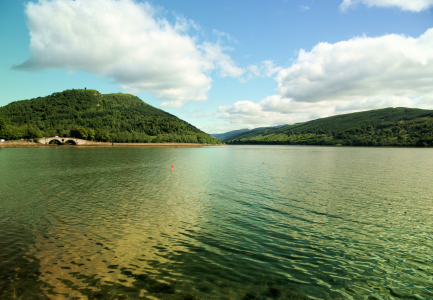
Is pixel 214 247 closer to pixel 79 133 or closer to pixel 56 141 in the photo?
pixel 79 133

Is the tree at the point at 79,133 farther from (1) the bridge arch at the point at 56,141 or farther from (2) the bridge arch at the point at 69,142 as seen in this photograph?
(1) the bridge arch at the point at 56,141

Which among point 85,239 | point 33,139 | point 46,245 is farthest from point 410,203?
point 33,139

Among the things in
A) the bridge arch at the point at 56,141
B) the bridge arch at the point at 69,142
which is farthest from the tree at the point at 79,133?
the bridge arch at the point at 56,141

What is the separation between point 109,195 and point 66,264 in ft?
44.9

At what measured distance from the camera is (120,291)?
7.73 m

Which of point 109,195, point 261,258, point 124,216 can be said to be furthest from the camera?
point 109,195

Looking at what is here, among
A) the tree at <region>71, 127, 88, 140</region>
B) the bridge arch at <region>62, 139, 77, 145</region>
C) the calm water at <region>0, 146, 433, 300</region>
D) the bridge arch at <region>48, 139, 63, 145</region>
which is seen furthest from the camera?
the tree at <region>71, 127, 88, 140</region>

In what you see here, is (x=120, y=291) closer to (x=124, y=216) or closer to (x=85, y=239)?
(x=85, y=239)

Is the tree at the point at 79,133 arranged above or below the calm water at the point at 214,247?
above

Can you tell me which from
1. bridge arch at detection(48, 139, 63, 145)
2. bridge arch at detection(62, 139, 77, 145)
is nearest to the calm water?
bridge arch at detection(62, 139, 77, 145)

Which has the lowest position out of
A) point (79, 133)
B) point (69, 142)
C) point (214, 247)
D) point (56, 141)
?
point (214, 247)

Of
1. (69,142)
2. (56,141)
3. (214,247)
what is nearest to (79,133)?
(69,142)

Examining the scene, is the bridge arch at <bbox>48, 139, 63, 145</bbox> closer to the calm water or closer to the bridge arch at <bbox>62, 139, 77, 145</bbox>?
the bridge arch at <bbox>62, 139, 77, 145</bbox>

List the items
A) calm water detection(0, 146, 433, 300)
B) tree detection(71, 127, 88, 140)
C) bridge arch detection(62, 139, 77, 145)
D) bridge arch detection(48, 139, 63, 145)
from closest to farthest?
calm water detection(0, 146, 433, 300) → bridge arch detection(62, 139, 77, 145) → bridge arch detection(48, 139, 63, 145) → tree detection(71, 127, 88, 140)
